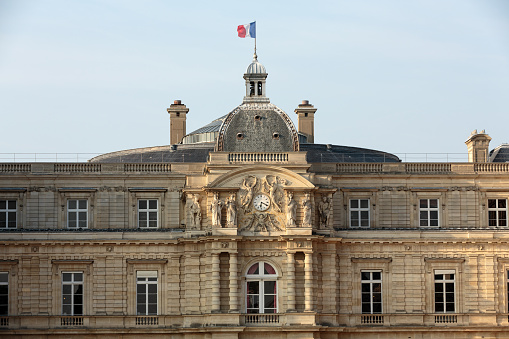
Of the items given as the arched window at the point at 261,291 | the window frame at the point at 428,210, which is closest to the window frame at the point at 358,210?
the window frame at the point at 428,210

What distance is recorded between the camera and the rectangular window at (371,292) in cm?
8725

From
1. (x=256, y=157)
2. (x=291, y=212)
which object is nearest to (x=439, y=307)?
(x=291, y=212)

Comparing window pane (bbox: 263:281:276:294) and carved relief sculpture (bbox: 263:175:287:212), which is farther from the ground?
carved relief sculpture (bbox: 263:175:287:212)

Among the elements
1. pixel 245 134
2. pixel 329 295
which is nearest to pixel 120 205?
pixel 245 134

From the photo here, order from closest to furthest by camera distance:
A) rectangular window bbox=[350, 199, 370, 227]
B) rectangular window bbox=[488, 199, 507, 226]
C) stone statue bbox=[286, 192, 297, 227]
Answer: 1. stone statue bbox=[286, 192, 297, 227]
2. rectangular window bbox=[488, 199, 507, 226]
3. rectangular window bbox=[350, 199, 370, 227]

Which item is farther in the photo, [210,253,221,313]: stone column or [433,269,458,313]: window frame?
[433,269,458,313]: window frame

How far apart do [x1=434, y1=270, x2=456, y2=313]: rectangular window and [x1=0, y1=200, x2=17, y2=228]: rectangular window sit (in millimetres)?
28052

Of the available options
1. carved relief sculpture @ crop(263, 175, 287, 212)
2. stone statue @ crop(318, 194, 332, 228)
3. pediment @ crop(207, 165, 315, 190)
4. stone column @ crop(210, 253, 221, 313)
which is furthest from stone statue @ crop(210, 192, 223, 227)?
stone statue @ crop(318, 194, 332, 228)

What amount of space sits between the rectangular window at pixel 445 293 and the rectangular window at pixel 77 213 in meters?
23.5

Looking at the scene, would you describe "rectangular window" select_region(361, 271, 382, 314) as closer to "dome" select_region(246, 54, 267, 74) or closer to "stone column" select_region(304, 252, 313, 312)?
"stone column" select_region(304, 252, 313, 312)

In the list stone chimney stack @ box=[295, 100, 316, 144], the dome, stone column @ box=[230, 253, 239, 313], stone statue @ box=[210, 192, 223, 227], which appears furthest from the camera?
stone chimney stack @ box=[295, 100, 316, 144]

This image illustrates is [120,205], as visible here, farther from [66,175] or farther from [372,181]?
[372,181]

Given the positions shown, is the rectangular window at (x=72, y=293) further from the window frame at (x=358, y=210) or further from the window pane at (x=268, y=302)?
the window frame at (x=358, y=210)

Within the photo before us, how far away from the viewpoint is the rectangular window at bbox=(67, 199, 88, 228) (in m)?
89.0
